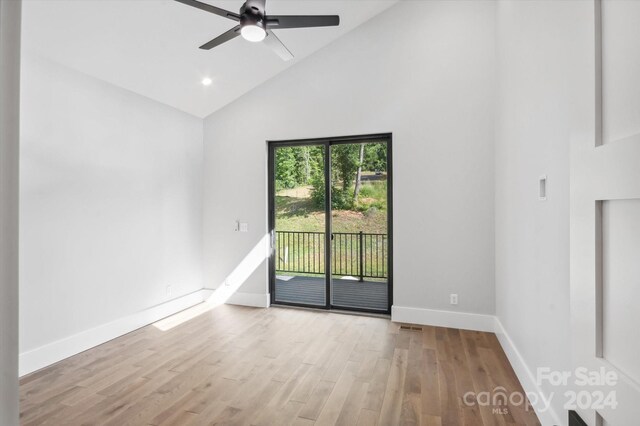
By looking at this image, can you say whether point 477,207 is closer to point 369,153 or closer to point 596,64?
point 369,153

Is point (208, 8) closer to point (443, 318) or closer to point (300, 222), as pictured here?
point (300, 222)

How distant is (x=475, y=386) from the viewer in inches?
99.1

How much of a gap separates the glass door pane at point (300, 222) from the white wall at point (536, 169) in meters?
2.15

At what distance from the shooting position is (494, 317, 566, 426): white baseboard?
1.92 m

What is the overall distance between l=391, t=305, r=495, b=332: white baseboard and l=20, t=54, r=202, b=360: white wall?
9.39 ft

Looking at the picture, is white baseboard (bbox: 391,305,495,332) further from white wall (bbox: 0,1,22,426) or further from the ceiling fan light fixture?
white wall (bbox: 0,1,22,426)

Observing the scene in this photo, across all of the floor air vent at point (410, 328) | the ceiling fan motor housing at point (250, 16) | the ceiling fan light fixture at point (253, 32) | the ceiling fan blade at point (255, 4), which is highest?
the ceiling fan blade at point (255, 4)

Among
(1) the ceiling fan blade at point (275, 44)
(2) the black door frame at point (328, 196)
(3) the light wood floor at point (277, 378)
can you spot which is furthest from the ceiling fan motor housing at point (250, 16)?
(3) the light wood floor at point (277, 378)

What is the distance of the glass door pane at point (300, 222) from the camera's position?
4.44 metres

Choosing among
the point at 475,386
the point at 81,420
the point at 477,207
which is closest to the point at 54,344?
the point at 81,420

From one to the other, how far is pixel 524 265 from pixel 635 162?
222cm

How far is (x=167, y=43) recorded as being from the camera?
127 inches

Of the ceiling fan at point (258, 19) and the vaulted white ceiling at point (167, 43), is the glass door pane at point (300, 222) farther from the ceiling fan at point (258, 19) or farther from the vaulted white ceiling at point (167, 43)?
the ceiling fan at point (258, 19)

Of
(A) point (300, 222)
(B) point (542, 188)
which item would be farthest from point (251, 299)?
(B) point (542, 188)
